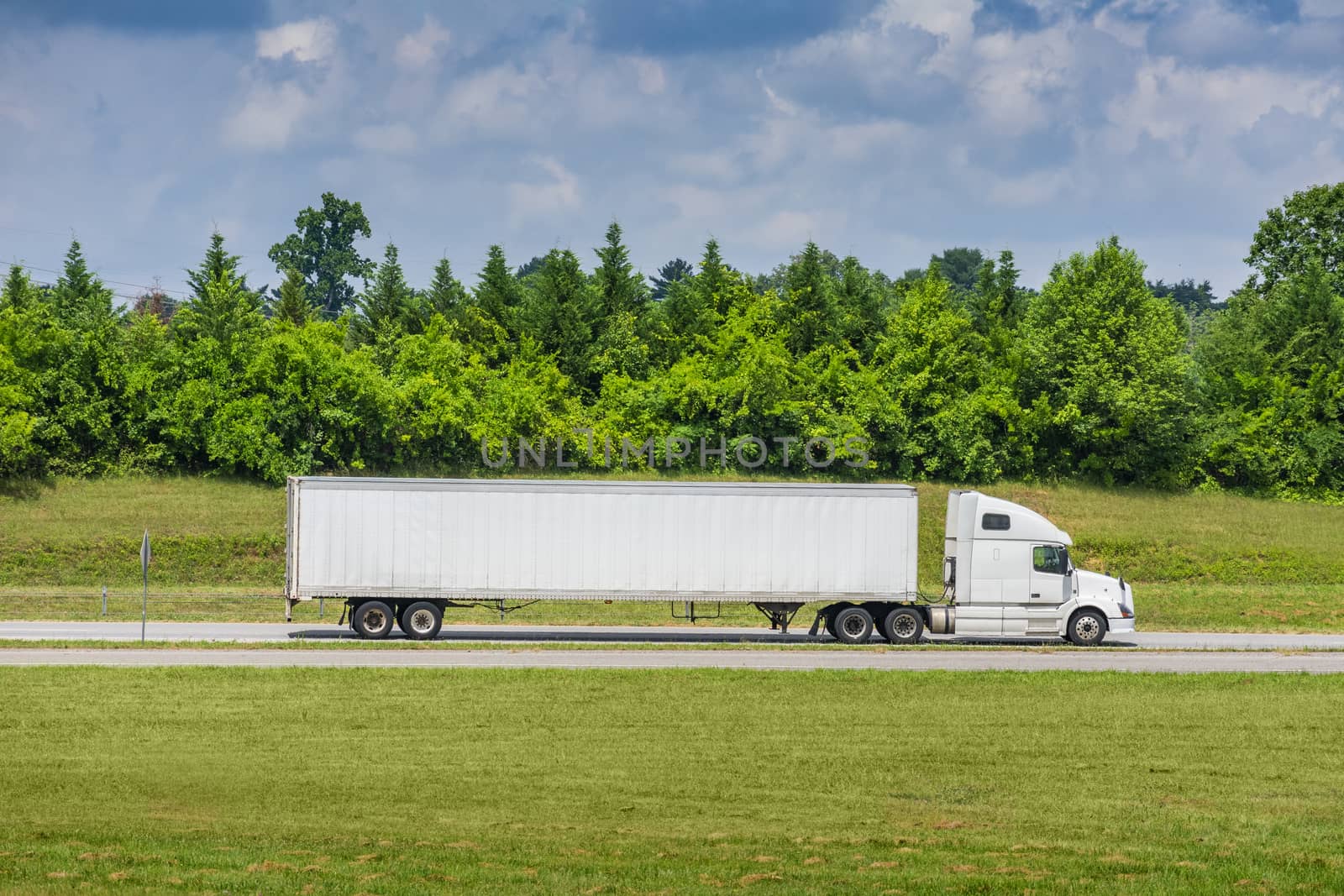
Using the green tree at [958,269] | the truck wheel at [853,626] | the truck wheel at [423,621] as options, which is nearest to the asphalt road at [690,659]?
the truck wheel at [853,626]

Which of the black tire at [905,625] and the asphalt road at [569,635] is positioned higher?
the black tire at [905,625]

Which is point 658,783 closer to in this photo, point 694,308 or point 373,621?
point 373,621

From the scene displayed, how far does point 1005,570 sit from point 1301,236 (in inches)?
2771

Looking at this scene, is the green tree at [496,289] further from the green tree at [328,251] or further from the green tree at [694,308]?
the green tree at [328,251]

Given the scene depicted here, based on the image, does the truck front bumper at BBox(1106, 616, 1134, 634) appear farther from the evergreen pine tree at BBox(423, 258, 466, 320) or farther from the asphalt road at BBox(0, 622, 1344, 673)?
the evergreen pine tree at BBox(423, 258, 466, 320)

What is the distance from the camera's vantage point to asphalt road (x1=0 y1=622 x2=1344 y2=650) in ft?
111

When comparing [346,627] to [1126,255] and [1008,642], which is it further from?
[1126,255]

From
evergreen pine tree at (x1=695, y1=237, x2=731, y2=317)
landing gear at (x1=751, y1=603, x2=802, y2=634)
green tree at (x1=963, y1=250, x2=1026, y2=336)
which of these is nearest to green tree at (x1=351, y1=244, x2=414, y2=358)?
evergreen pine tree at (x1=695, y1=237, x2=731, y2=317)

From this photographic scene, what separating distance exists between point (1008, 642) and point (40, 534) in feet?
132

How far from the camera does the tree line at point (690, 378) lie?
67000mm

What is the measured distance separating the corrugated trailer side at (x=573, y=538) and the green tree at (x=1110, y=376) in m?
44.0

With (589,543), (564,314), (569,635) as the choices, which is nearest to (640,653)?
(589,543)

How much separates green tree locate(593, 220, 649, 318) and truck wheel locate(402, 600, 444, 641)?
4891 centimetres

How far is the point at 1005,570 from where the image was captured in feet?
111
